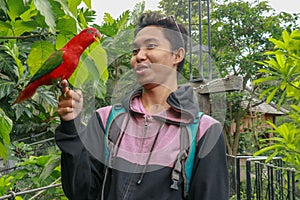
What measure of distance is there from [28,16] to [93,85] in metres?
0.19

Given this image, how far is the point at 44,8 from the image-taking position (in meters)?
0.77

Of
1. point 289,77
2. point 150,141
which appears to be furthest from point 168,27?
point 289,77

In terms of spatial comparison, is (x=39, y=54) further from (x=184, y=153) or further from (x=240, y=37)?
(x=240, y=37)

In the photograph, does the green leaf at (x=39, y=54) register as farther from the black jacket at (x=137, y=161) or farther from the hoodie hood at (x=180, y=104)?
the hoodie hood at (x=180, y=104)

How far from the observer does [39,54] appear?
34.9 inches

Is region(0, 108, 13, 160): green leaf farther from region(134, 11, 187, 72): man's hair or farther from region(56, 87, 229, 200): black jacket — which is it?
region(134, 11, 187, 72): man's hair

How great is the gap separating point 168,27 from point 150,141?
0.30 metres

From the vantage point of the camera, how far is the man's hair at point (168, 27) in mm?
1127

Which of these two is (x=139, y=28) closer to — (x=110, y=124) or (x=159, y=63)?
(x=159, y=63)

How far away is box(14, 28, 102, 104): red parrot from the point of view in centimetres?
78

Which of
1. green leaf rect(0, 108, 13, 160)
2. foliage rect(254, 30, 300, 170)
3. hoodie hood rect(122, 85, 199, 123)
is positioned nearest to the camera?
green leaf rect(0, 108, 13, 160)

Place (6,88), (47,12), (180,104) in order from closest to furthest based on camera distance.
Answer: (47,12)
(180,104)
(6,88)

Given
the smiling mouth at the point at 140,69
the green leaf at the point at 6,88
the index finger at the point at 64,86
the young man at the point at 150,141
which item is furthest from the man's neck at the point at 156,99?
the green leaf at the point at 6,88

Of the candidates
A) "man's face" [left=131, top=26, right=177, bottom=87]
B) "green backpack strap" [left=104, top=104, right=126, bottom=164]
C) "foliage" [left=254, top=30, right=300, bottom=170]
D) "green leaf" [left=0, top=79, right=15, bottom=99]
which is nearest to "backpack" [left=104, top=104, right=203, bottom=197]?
"green backpack strap" [left=104, top=104, right=126, bottom=164]
